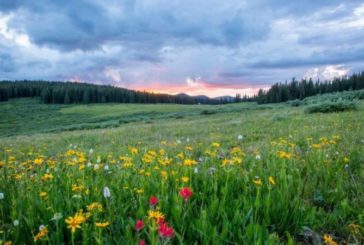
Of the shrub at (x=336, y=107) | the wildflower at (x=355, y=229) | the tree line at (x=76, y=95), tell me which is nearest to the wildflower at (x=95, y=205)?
→ the wildflower at (x=355, y=229)

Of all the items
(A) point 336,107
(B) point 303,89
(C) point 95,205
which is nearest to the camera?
(C) point 95,205

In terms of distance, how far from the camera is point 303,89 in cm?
11356

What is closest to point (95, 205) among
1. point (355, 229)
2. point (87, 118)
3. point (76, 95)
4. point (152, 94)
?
point (355, 229)

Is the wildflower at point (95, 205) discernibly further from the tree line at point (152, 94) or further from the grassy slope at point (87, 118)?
the tree line at point (152, 94)

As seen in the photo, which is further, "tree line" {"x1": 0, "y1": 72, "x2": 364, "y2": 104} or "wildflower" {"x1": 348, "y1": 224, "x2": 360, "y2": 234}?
"tree line" {"x1": 0, "y1": 72, "x2": 364, "y2": 104}

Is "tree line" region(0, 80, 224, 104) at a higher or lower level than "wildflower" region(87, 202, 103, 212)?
higher

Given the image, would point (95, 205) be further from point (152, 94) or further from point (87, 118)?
point (152, 94)

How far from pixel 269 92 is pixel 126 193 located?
119 m

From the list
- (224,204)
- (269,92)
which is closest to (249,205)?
(224,204)

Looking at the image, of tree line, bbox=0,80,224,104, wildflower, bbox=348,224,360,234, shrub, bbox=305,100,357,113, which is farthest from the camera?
tree line, bbox=0,80,224,104

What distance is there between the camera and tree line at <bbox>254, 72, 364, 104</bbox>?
110875 mm

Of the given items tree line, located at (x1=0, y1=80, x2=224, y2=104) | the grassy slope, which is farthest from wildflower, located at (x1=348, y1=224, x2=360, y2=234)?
tree line, located at (x1=0, y1=80, x2=224, y2=104)

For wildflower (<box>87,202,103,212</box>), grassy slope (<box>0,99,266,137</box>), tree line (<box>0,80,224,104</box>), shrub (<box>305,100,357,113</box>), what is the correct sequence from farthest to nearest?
tree line (<box>0,80,224,104</box>), grassy slope (<box>0,99,266,137</box>), shrub (<box>305,100,357,113</box>), wildflower (<box>87,202,103,212</box>)

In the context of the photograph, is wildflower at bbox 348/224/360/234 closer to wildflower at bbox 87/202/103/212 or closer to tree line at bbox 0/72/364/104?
wildflower at bbox 87/202/103/212
